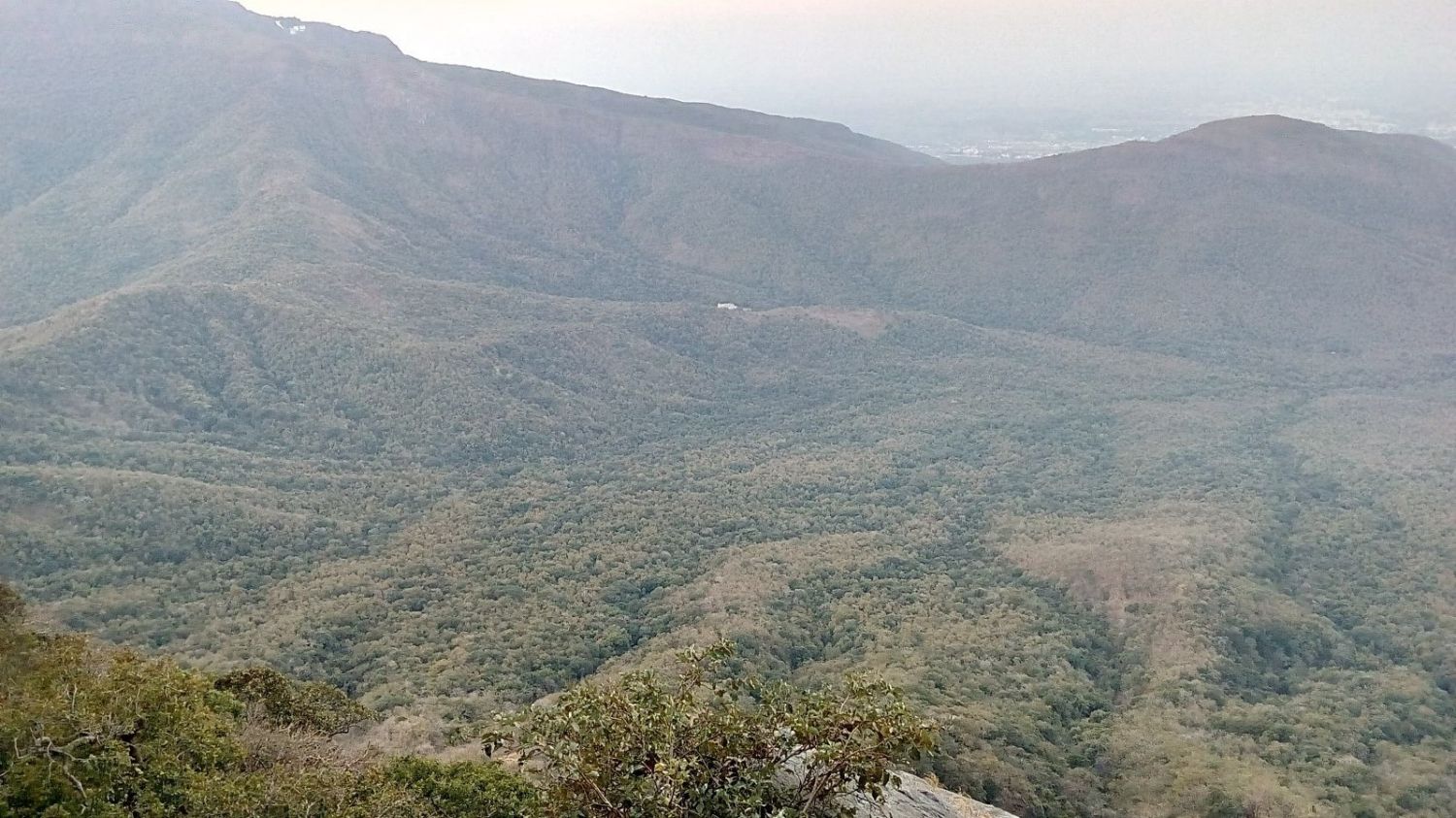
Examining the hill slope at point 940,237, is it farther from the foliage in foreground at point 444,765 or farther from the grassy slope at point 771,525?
the foliage in foreground at point 444,765

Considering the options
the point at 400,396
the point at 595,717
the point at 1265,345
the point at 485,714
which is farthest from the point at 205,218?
the point at 1265,345

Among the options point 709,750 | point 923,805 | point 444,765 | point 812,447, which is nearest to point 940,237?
point 812,447

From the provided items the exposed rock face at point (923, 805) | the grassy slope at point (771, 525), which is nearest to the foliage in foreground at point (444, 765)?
the exposed rock face at point (923, 805)

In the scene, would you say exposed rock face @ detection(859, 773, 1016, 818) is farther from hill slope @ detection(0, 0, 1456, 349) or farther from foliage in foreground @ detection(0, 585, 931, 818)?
hill slope @ detection(0, 0, 1456, 349)

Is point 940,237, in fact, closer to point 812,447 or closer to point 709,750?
point 812,447

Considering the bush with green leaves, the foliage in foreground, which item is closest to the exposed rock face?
the foliage in foreground

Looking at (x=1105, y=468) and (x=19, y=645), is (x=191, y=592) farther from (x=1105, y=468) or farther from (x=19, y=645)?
(x=1105, y=468)

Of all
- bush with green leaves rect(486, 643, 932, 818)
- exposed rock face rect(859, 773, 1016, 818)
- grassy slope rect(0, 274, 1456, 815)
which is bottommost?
grassy slope rect(0, 274, 1456, 815)
